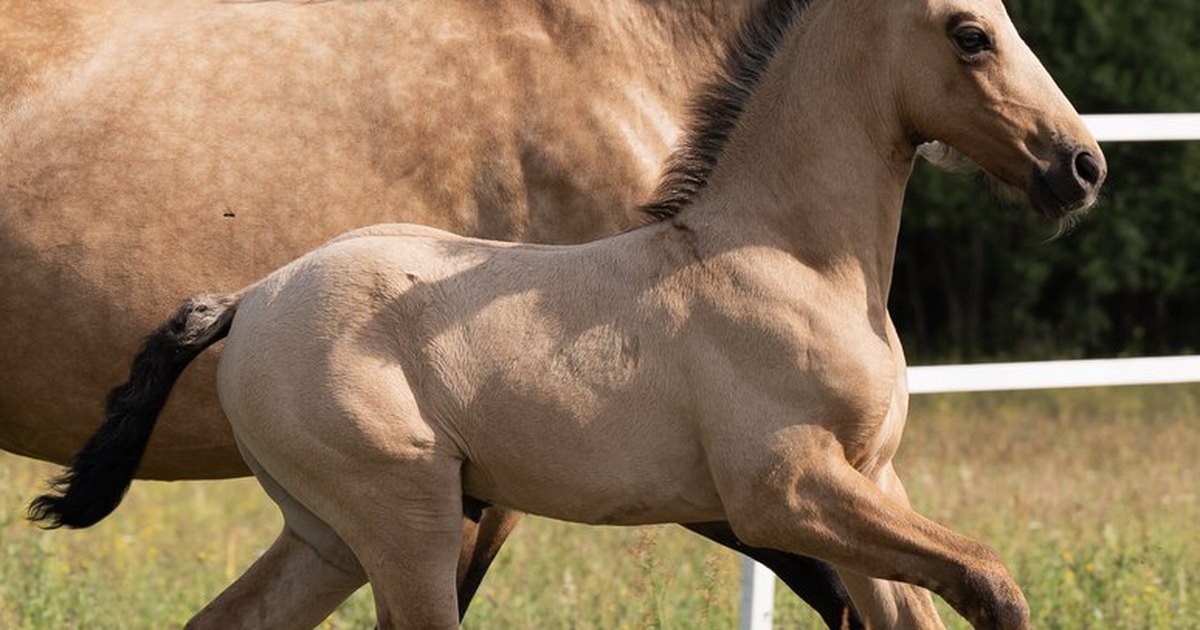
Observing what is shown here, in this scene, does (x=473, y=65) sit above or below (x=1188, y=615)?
above

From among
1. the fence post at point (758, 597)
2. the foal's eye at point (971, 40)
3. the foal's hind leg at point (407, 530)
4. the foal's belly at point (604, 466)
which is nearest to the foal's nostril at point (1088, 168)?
the foal's eye at point (971, 40)

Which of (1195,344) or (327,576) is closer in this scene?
(327,576)

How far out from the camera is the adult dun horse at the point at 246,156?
428 cm

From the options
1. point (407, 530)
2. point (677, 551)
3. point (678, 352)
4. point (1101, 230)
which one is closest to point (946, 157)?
point (678, 352)

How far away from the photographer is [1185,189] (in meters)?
13.1

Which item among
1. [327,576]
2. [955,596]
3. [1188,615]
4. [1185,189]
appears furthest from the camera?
[1185,189]

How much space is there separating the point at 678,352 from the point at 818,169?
44 cm

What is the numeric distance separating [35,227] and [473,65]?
1.00 meters

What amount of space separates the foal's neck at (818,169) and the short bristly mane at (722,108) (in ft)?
0.10

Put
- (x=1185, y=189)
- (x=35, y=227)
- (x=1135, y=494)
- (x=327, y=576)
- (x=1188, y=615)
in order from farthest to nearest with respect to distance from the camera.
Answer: (x=1185, y=189), (x=1135, y=494), (x=1188, y=615), (x=35, y=227), (x=327, y=576)

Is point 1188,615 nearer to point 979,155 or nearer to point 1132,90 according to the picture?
point 979,155

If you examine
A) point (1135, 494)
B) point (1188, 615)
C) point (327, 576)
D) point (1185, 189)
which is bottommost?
point (1185, 189)

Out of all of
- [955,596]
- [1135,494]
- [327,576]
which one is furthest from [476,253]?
[1135,494]

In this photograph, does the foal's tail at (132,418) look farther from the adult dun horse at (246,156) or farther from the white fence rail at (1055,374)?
the white fence rail at (1055,374)
